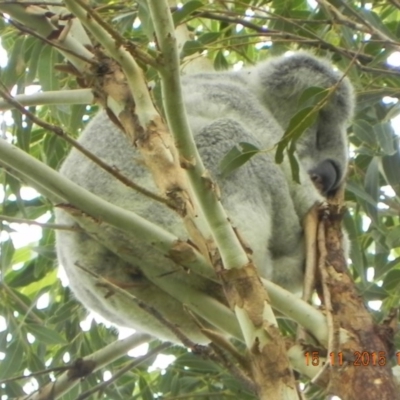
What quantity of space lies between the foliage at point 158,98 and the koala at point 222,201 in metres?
0.11

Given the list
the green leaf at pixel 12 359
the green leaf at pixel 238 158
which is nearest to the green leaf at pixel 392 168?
the green leaf at pixel 238 158

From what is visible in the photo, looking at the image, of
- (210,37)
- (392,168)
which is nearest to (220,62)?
(210,37)

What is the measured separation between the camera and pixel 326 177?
2.35m

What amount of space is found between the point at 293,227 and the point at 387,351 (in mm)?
790

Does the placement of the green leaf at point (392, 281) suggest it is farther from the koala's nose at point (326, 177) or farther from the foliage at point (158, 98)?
the koala's nose at point (326, 177)

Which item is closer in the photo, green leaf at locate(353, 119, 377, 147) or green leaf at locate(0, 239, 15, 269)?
green leaf at locate(353, 119, 377, 147)

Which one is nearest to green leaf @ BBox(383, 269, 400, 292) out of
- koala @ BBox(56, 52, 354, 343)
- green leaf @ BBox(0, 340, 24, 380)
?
koala @ BBox(56, 52, 354, 343)

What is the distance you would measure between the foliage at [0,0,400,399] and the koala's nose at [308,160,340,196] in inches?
1.9

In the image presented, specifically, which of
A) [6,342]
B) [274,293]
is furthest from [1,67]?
[274,293]

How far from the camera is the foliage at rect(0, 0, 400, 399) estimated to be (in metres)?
1.99

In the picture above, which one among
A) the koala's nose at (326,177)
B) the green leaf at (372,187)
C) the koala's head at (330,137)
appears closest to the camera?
the green leaf at (372,187)

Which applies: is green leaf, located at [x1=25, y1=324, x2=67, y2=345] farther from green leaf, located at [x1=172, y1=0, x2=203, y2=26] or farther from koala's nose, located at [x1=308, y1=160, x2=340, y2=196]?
green leaf, located at [x1=172, y1=0, x2=203, y2=26]

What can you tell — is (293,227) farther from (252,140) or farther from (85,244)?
(85,244)

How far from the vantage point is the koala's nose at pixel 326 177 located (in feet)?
7.54
